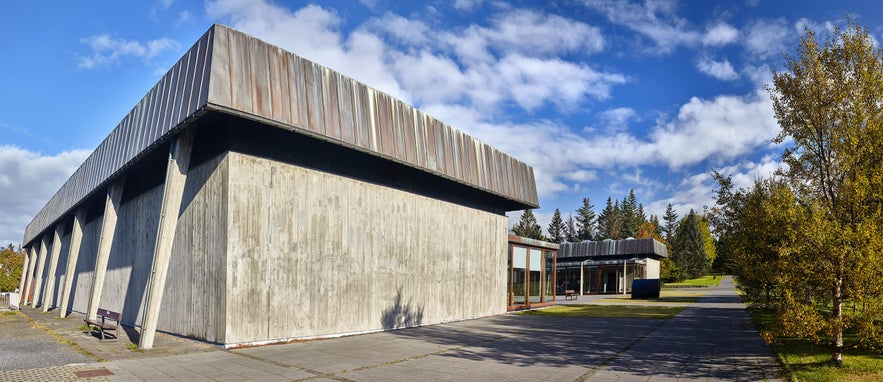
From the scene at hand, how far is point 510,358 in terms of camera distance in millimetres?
11133

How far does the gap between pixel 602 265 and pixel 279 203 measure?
42654 millimetres

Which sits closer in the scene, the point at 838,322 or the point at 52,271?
the point at 838,322

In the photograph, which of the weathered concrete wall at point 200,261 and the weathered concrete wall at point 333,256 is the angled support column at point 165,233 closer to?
the weathered concrete wall at point 200,261

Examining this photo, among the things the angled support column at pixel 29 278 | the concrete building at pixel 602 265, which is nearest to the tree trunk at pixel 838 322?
the concrete building at pixel 602 265

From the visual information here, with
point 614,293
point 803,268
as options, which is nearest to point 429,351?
point 803,268

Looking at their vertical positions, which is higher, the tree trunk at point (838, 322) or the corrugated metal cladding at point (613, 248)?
the corrugated metal cladding at point (613, 248)

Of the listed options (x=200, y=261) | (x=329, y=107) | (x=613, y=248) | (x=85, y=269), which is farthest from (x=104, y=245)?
(x=613, y=248)

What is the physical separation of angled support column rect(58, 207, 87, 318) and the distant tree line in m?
67.2

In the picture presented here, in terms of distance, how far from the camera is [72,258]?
70.5ft

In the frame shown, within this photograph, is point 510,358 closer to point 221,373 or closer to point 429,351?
point 429,351

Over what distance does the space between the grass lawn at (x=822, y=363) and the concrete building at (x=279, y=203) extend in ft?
35.5

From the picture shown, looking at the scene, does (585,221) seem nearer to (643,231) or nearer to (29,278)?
(643,231)

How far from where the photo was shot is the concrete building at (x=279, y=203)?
1216 centimetres

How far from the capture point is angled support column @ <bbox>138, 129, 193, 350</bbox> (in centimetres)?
1177
